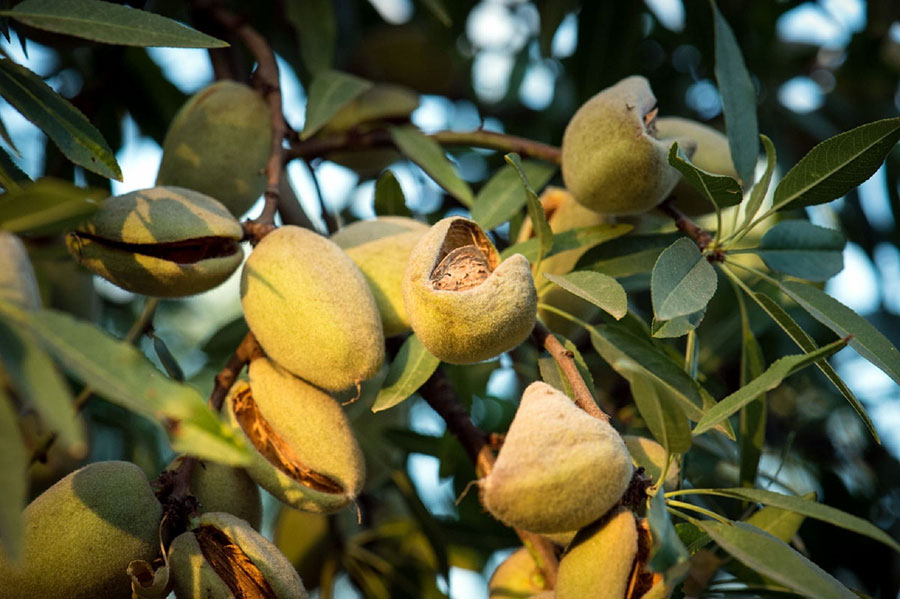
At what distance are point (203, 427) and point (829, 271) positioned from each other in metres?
0.92

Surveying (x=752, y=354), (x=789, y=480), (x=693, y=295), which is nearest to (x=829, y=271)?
(x=752, y=354)

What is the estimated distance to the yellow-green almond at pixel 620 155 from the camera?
1119mm

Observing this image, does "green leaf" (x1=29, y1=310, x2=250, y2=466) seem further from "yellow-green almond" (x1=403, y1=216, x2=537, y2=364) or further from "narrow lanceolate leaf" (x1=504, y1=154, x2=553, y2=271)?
"narrow lanceolate leaf" (x1=504, y1=154, x2=553, y2=271)

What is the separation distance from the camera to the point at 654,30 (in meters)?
2.32

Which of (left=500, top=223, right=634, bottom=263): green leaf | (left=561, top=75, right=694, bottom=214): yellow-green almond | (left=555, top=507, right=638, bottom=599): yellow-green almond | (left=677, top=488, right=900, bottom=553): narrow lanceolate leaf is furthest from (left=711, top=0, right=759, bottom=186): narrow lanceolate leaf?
(left=555, top=507, right=638, bottom=599): yellow-green almond

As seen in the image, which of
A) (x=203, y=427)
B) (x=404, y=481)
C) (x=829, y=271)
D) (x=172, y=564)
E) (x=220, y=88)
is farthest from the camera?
(x=404, y=481)

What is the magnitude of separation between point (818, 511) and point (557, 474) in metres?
0.27

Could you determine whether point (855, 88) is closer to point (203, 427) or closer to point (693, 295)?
point (693, 295)

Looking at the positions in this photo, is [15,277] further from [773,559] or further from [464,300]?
[773,559]

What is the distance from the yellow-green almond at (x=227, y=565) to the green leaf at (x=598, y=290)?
1.46 feet

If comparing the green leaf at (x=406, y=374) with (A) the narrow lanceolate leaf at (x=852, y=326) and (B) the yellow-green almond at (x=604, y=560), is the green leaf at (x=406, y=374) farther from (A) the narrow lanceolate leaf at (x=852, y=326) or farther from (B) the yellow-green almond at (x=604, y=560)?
(A) the narrow lanceolate leaf at (x=852, y=326)

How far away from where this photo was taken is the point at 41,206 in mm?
733

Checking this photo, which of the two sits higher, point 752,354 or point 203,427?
point 203,427

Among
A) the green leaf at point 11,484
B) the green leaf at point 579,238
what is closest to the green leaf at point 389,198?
the green leaf at point 579,238
